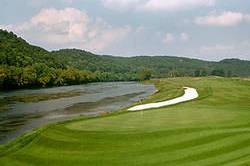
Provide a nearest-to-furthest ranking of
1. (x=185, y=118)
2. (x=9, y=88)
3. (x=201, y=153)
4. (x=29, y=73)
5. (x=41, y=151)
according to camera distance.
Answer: (x=201, y=153) < (x=41, y=151) < (x=185, y=118) < (x=9, y=88) < (x=29, y=73)

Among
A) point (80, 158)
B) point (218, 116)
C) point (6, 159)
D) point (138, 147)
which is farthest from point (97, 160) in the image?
point (218, 116)

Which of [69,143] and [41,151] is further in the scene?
[69,143]

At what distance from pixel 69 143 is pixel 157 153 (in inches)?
233

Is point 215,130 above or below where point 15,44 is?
below

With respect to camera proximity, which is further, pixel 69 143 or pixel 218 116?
pixel 218 116

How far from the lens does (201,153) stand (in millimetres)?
20188

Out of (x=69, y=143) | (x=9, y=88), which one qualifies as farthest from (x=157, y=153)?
(x=9, y=88)

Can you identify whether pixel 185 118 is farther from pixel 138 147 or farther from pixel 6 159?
pixel 6 159

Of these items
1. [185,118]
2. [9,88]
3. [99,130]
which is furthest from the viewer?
[9,88]

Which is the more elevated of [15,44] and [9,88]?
[15,44]

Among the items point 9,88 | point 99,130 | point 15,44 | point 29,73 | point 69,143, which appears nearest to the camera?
point 69,143

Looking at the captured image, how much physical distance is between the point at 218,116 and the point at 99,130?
10.6 m

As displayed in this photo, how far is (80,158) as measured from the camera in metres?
20.9

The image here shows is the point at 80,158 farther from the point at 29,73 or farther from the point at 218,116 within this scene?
the point at 29,73
